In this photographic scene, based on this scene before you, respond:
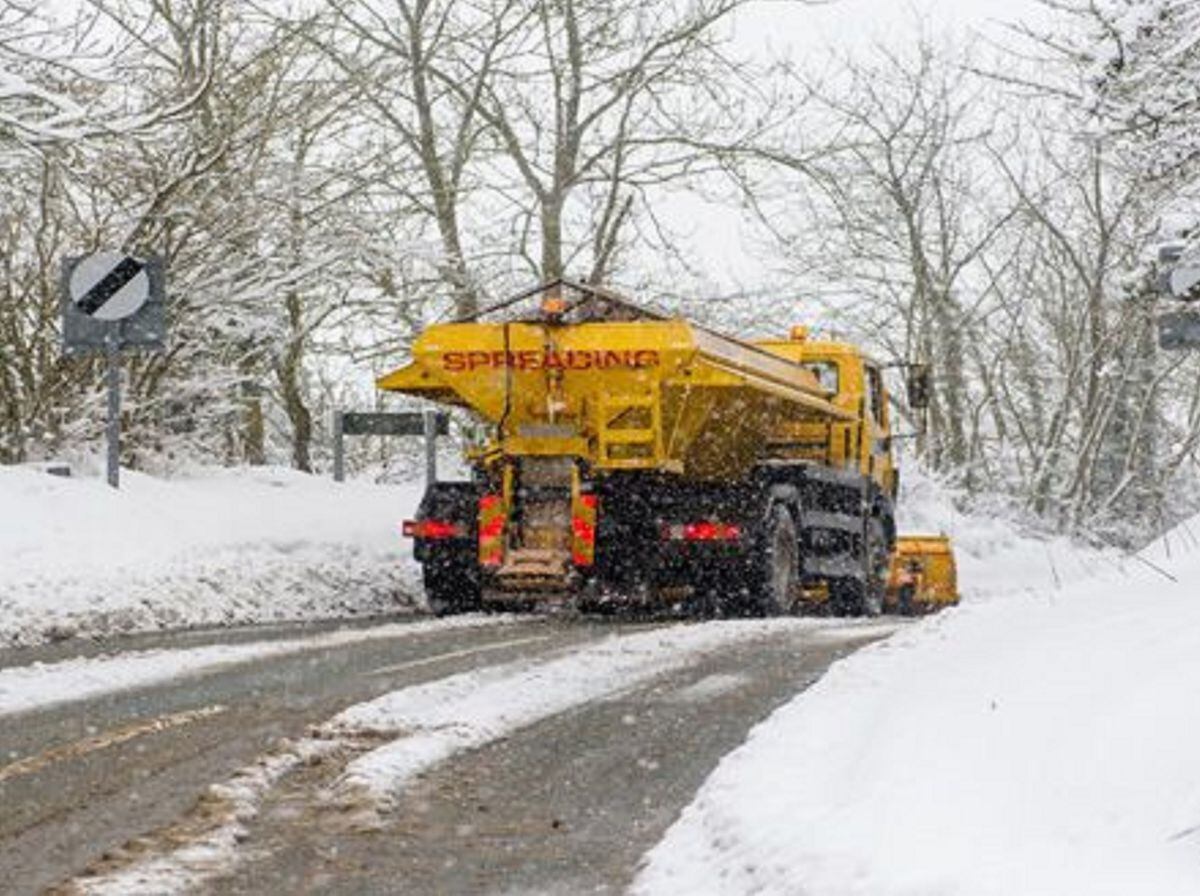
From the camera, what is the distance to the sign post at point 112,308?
50.4 feet

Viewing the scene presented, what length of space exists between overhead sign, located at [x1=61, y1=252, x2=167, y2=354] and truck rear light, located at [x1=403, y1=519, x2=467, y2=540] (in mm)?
Answer: 2572

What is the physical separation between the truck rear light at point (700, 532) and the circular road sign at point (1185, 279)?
5.51 m

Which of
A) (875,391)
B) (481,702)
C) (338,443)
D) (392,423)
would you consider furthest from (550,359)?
(481,702)

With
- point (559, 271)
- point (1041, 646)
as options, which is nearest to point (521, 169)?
point (559, 271)

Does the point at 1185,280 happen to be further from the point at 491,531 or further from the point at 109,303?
the point at 109,303

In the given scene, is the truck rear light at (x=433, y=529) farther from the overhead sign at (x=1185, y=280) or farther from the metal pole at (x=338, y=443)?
the overhead sign at (x=1185, y=280)

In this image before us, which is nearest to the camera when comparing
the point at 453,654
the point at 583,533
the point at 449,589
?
the point at 453,654

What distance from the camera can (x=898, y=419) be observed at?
4256cm

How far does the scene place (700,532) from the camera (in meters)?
16.1

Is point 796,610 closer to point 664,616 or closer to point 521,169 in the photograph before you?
point 664,616

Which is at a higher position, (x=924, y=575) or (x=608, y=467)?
(x=608, y=467)

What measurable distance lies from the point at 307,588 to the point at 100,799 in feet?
30.4

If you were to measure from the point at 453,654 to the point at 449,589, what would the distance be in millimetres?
5001

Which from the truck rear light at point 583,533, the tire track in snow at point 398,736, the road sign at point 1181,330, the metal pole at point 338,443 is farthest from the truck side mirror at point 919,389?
the tire track in snow at point 398,736
